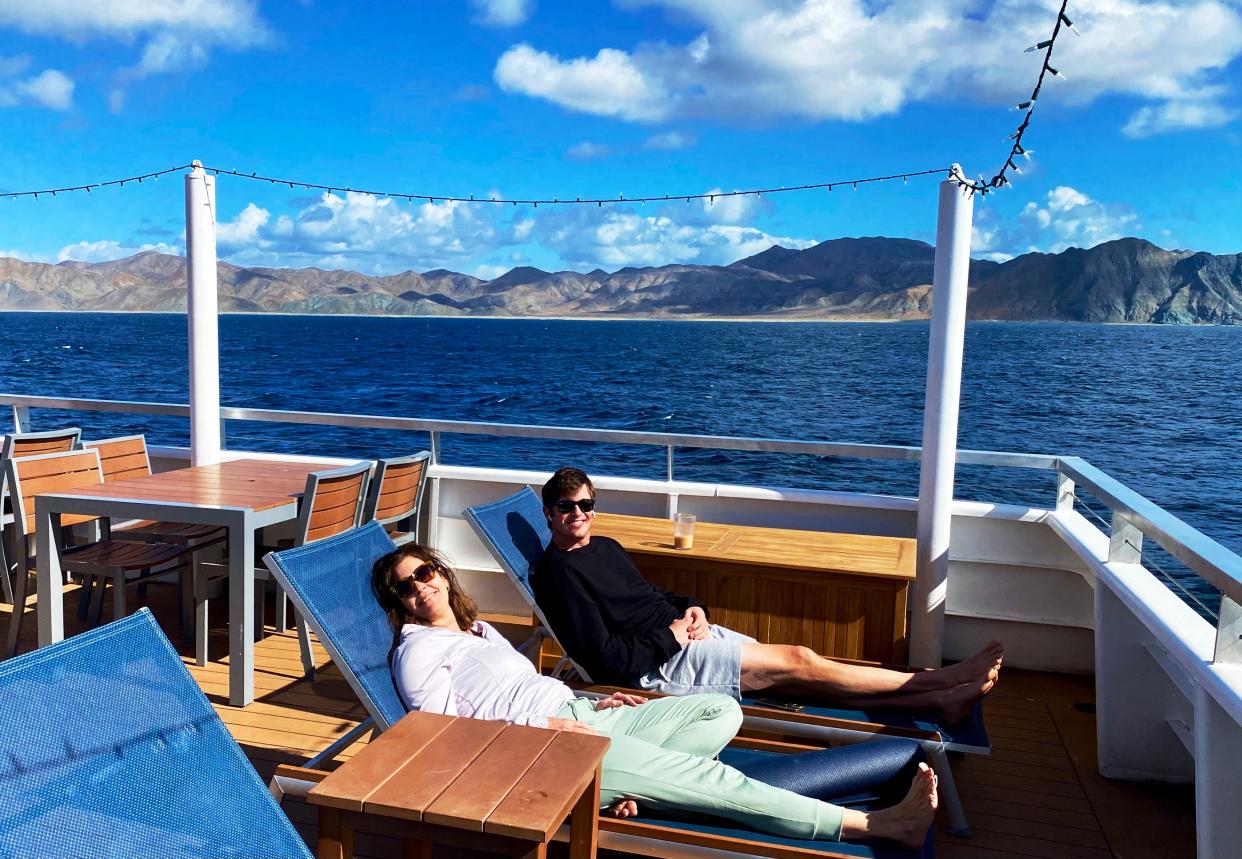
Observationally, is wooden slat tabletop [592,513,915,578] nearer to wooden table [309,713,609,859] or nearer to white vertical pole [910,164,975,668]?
white vertical pole [910,164,975,668]

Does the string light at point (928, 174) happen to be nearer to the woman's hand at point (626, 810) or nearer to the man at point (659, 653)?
the man at point (659, 653)

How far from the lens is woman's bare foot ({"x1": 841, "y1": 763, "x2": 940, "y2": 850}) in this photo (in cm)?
198

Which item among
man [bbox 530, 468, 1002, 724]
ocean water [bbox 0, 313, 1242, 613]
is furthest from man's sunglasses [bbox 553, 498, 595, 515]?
ocean water [bbox 0, 313, 1242, 613]

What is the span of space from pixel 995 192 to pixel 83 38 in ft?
274

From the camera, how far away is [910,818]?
6.55 ft

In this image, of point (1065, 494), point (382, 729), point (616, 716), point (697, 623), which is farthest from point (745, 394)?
point (382, 729)

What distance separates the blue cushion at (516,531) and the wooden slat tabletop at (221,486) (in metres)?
0.84

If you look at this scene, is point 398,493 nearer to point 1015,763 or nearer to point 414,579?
point 414,579

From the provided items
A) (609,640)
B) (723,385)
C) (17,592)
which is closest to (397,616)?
(609,640)

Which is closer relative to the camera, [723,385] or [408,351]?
[723,385]

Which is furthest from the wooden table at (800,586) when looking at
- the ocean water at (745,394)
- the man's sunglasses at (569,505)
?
the ocean water at (745,394)

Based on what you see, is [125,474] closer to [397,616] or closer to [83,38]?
[397,616]

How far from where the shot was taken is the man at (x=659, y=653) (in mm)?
2773

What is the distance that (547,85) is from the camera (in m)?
73.2
